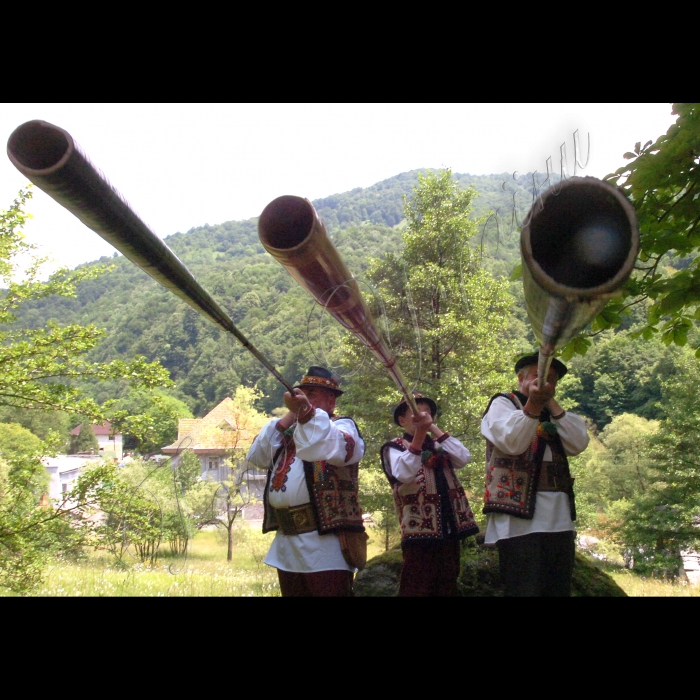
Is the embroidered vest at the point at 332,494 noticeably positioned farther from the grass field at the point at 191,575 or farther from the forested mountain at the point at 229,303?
the grass field at the point at 191,575

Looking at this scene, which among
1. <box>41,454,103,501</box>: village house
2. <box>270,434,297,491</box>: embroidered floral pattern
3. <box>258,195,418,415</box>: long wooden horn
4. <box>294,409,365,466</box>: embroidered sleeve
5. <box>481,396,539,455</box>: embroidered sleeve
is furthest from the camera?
<box>41,454,103,501</box>: village house

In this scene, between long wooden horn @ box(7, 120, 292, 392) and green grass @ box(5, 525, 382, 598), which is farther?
green grass @ box(5, 525, 382, 598)

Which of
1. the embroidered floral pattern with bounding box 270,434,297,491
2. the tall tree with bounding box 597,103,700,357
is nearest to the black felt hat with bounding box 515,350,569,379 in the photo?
the tall tree with bounding box 597,103,700,357

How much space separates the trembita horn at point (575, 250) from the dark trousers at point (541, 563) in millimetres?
1654

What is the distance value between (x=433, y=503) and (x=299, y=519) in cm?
68

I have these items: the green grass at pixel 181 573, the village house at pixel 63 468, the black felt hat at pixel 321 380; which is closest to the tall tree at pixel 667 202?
the black felt hat at pixel 321 380

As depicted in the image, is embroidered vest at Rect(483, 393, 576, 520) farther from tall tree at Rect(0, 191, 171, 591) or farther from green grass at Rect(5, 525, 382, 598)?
tall tree at Rect(0, 191, 171, 591)

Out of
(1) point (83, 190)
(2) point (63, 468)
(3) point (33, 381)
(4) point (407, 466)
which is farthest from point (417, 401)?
(2) point (63, 468)

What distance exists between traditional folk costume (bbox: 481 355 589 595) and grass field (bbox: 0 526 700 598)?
2737 millimetres

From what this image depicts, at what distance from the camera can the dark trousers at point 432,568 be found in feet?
9.50

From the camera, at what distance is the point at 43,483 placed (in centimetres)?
729

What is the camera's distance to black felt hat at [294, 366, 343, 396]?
122 inches

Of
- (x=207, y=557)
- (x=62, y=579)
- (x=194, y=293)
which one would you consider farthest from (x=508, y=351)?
(x=194, y=293)

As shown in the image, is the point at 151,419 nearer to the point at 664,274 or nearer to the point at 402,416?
the point at 402,416
